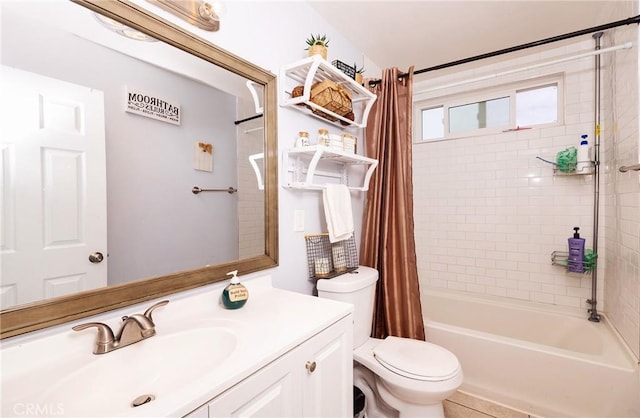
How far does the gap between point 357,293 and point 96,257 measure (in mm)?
1187

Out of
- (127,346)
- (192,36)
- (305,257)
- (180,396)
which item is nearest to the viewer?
(180,396)

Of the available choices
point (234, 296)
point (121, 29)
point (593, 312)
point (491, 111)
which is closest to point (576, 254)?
point (593, 312)

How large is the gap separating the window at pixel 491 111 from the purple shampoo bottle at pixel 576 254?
94cm

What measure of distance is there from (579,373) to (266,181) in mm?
1946

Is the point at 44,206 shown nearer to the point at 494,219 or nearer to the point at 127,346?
the point at 127,346

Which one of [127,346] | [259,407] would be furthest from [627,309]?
[127,346]

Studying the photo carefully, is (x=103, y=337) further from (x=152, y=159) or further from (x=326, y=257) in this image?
(x=326, y=257)

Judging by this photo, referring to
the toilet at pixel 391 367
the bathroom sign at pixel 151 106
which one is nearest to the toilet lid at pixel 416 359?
the toilet at pixel 391 367

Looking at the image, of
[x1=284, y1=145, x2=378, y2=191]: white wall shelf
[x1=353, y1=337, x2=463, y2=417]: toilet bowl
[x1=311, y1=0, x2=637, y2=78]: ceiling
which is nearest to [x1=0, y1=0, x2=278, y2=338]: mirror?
[x1=284, y1=145, x2=378, y2=191]: white wall shelf

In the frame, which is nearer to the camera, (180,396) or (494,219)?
(180,396)

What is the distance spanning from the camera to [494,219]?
250 centimetres

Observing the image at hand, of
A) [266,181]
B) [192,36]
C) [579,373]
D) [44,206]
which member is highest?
[192,36]

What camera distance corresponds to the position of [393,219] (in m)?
1.98

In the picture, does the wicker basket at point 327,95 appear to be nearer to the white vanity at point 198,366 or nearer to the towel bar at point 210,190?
the towel bar at point 210,190
